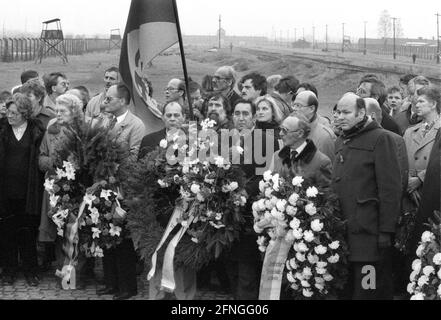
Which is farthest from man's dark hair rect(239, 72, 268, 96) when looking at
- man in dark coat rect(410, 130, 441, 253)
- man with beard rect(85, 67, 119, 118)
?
man in dark coat rect(410, 130, 441, 253)

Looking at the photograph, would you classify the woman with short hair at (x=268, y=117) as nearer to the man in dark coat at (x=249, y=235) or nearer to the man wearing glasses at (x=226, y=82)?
the man in dark coat at (x=249, y=235)

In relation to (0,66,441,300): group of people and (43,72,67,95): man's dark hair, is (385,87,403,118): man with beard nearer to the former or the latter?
(0,66,441,300): group of people

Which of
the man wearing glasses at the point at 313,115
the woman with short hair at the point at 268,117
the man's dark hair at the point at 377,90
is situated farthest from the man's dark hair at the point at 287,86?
the woman with short hair at the point at 268,117

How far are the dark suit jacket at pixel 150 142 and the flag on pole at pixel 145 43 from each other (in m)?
1.23

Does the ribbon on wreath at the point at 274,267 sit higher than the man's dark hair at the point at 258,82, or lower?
lower

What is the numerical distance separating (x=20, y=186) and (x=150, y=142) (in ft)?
5.19

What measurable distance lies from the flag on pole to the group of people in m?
0.18

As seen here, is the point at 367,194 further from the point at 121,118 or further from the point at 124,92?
the point at 124,92

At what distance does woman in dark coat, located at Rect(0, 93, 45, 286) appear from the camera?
25.2 ft

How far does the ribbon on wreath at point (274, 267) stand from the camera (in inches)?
236

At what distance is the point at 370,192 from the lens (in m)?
5.84

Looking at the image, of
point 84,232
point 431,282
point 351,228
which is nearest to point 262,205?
point 351,228

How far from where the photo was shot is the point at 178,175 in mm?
6512
